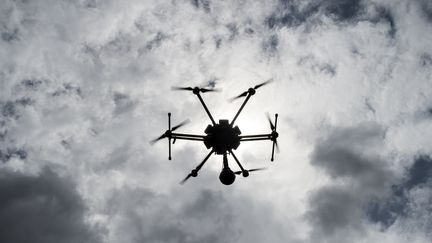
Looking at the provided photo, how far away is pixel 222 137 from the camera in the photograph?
28.4 metres

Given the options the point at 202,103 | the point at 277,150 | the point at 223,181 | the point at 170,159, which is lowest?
the point at 223,181

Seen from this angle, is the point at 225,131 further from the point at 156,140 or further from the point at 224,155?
the point at 156,140

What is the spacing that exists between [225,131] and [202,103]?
3395mm

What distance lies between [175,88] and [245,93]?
22.0ft

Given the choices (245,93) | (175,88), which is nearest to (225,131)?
(245,93)

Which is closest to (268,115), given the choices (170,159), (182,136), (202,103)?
(202,103)

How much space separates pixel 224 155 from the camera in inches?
1147

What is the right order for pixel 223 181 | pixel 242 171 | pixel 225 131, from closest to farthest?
pixel 223 181 → pixel 225 131 → pixel 242 171

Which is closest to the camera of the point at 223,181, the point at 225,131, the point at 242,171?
the point at 223,181

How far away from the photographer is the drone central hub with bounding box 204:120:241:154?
28.5 metres

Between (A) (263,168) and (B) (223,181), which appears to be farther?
(A) (263,168)

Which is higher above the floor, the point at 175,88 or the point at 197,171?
the point at 175,88

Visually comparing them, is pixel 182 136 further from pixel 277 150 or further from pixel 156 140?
pixel 277 150

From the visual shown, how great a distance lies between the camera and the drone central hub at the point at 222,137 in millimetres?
28495
